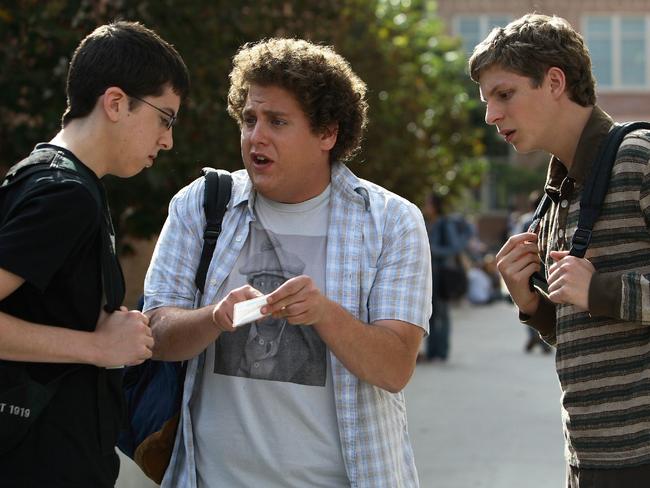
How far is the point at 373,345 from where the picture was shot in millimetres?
3166

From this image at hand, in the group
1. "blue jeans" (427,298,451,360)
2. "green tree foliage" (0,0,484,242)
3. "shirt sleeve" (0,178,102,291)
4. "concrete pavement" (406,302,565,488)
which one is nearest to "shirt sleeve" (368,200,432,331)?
"shirt sleeve" (0,178,102,291)

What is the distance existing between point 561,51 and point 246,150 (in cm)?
96

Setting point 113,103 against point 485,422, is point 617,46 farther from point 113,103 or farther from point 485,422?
point 113,103

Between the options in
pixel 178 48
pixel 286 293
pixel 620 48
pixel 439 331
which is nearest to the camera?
pixel 286 293

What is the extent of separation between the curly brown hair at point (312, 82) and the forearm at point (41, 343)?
1039mm

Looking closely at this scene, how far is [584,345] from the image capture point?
3219mm

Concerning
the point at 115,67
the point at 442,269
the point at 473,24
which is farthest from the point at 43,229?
the point at 473,24

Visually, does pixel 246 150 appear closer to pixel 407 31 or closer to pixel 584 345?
pixel 584 345

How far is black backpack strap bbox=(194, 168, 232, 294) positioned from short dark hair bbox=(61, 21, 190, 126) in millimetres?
463

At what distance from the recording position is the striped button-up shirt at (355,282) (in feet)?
10.7

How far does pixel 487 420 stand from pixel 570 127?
702cm

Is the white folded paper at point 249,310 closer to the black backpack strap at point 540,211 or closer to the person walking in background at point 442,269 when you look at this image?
the black backpack strap at point 540,211

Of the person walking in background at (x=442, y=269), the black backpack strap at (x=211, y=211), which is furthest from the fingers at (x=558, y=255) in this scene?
the person walking in background at (x=442, y=269)

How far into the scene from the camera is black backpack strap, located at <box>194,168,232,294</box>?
3.36 m
